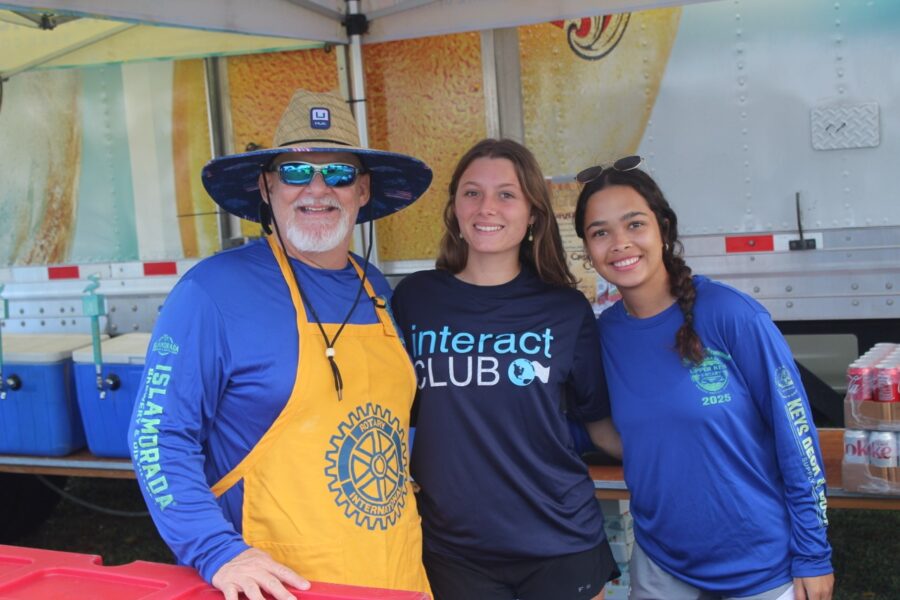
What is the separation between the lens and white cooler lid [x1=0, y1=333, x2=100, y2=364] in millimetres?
4094

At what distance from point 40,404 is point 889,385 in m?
3.29

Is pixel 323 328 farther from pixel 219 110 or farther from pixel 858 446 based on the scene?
pixel 219 110

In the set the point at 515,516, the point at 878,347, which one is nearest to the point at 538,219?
the point at 515,516

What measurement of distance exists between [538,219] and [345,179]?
21.0 inches

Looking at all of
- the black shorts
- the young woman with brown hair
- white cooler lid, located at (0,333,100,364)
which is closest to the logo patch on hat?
the young woman with brown hair

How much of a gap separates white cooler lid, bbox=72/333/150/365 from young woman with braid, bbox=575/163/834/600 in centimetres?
239

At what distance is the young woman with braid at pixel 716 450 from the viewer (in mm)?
2016

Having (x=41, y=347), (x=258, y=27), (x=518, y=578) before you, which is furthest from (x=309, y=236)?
(x=41, y=347)

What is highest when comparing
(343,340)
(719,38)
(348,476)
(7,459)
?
(719,38)

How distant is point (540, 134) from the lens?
4.29 meters

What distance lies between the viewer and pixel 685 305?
2137 millimetres

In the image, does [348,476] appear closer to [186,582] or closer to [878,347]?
[186,582]

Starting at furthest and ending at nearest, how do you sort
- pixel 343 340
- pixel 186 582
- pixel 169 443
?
pixel 343 340 → pixel 169 443 → pixel 186 582

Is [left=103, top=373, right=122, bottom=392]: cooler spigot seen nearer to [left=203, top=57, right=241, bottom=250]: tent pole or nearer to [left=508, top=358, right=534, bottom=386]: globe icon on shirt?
[left=203, top=57, right=241, bottom=250]: tent pole
